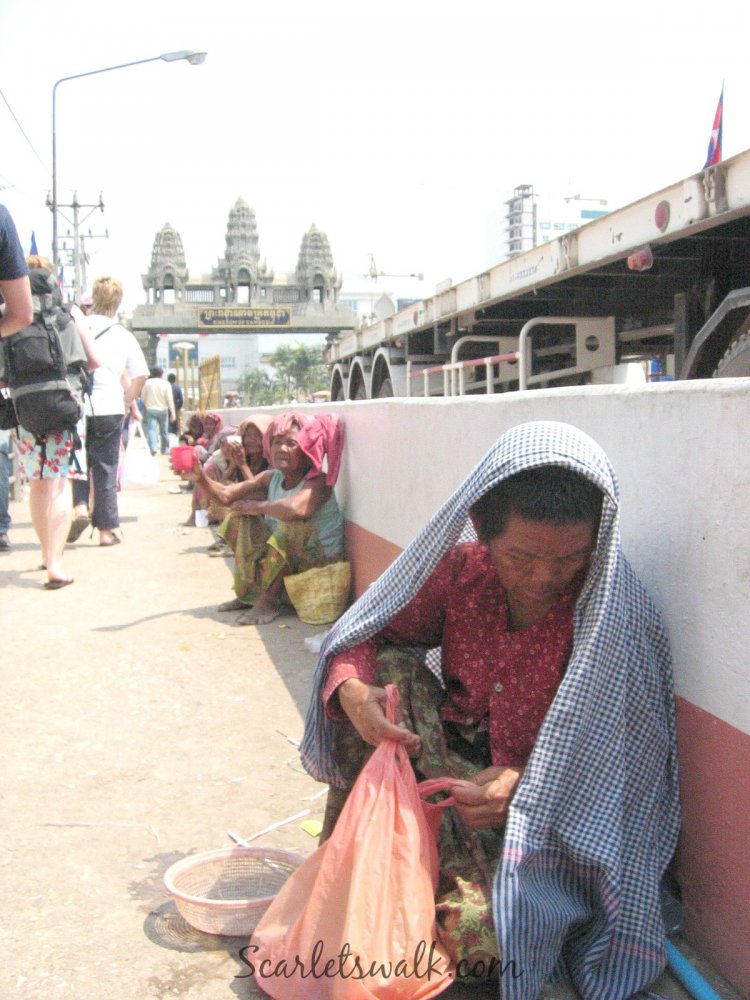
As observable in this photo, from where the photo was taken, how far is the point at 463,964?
1913 millimetres

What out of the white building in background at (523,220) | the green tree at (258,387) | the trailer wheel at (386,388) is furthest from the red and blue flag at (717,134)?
the green tree at (258,387)

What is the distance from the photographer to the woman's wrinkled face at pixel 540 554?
195 cm

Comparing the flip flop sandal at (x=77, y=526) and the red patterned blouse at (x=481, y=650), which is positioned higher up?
the red patterned blouse at (x=481, y=650)

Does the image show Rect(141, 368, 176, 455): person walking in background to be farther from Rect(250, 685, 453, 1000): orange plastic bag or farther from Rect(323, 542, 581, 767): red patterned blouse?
Rect(250, 685, 453, 1000): orange plastic bag

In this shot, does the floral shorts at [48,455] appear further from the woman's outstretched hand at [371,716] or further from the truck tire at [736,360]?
the woman's outstretched hand at [371,716]

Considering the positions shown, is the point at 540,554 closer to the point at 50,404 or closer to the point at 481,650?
the point at 481,650

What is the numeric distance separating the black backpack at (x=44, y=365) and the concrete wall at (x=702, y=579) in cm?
355

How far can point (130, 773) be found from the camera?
320 centimetres

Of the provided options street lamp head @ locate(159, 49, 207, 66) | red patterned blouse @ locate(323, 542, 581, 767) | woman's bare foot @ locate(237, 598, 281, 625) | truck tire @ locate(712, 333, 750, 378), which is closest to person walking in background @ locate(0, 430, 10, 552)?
woman's bare foot @ locate(237, 598, 281, 625)

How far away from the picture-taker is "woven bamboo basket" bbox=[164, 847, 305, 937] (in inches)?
88.3

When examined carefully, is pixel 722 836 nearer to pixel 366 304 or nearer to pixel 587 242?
pixel 587 242

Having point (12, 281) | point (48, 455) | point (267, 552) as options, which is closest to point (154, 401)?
point (48, 455)

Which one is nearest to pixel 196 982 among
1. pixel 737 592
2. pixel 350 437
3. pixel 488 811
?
pixel 488 811

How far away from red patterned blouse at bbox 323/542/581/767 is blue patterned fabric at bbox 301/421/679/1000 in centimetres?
18
